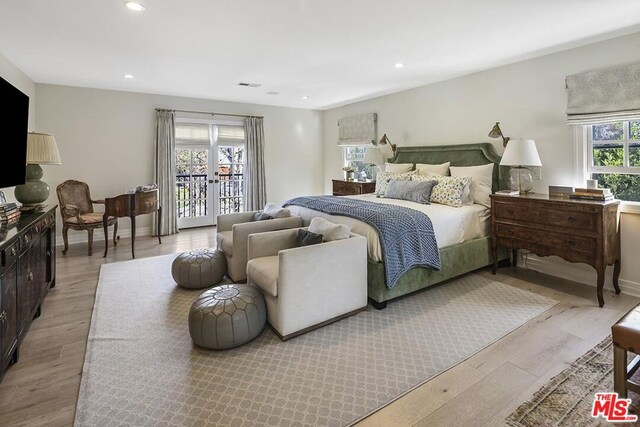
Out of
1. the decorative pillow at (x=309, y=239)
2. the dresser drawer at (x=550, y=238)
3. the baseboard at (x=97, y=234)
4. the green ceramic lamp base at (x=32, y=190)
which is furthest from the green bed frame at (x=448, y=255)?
the baseboard at (x=97, y=234)

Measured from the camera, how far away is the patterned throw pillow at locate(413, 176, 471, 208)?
3822mm

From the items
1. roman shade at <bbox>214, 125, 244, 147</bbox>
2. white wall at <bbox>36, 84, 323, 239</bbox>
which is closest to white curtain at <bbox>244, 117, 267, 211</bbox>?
roman shade at <bbox>214, 125, 244, 147</bbox>

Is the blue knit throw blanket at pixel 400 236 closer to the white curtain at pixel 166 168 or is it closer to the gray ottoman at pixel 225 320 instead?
the gray ottoman at pixel 225 320

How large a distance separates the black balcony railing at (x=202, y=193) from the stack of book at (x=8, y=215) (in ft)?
12.5

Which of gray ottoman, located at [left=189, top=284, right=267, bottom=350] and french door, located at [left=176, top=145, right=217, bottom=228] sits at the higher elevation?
french door, located at [left=176, top=145, right=217, bottom=228]

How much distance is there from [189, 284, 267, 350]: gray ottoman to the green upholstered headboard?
130 inches

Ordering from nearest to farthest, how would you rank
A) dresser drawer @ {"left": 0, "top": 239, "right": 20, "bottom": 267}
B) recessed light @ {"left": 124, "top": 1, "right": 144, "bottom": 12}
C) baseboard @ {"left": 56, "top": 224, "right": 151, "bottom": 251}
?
dresser drawer @ {"left": 0, "top": 239, "right": 20, "bottom": 267} → recessed light @ {"left": 124, "top": 1, "right": 144, "bottom": 12} → baseboard @ {"left": 56, "top": 224, "right": 151, "bottom": 251}

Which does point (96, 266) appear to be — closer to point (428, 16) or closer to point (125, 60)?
point (125, 60)

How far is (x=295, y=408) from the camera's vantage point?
1745 millimetres

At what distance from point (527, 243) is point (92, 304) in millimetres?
4223

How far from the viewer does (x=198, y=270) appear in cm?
329

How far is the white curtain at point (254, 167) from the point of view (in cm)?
670

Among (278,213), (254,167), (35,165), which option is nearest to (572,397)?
(278,213)

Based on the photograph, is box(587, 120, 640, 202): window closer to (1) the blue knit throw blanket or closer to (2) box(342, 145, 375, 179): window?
(1) the blue knit throw blanket
